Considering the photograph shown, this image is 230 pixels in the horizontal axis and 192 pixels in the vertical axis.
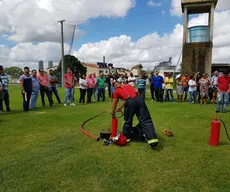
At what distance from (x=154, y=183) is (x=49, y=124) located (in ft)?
15.5

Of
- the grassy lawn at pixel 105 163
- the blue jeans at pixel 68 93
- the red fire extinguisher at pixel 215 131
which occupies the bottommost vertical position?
the grassy lawn at pixel 105 163

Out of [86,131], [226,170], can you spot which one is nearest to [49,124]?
[86,131]

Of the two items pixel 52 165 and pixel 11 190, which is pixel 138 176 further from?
pixel 11 190

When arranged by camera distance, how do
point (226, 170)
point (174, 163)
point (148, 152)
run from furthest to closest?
point (148, 152)
point (174, 163)
point (226, 170)

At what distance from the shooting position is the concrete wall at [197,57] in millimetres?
19094

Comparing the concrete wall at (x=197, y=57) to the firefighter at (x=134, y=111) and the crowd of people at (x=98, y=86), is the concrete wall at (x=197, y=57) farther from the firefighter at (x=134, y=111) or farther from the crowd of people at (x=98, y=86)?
the firefighter at (x=134, y=111)

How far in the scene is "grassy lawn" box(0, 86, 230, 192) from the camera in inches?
138

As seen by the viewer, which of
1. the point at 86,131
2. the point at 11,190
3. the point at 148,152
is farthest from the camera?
the point at 86,131

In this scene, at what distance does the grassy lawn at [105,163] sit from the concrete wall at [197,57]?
550 inches

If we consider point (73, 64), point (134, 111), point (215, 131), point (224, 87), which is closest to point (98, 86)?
point (224, 87)

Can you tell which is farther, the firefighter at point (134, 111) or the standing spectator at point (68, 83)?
the standing spectator at point (68, 83)

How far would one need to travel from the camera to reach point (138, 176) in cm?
377

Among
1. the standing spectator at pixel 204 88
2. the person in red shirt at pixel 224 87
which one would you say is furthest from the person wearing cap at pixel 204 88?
the person in red shirt at pixel 224 87

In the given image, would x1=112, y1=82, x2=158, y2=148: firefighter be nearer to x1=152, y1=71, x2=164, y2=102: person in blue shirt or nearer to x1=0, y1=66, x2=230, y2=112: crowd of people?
x1=0, y1=66, x2=230, y2=112: crowd of people
